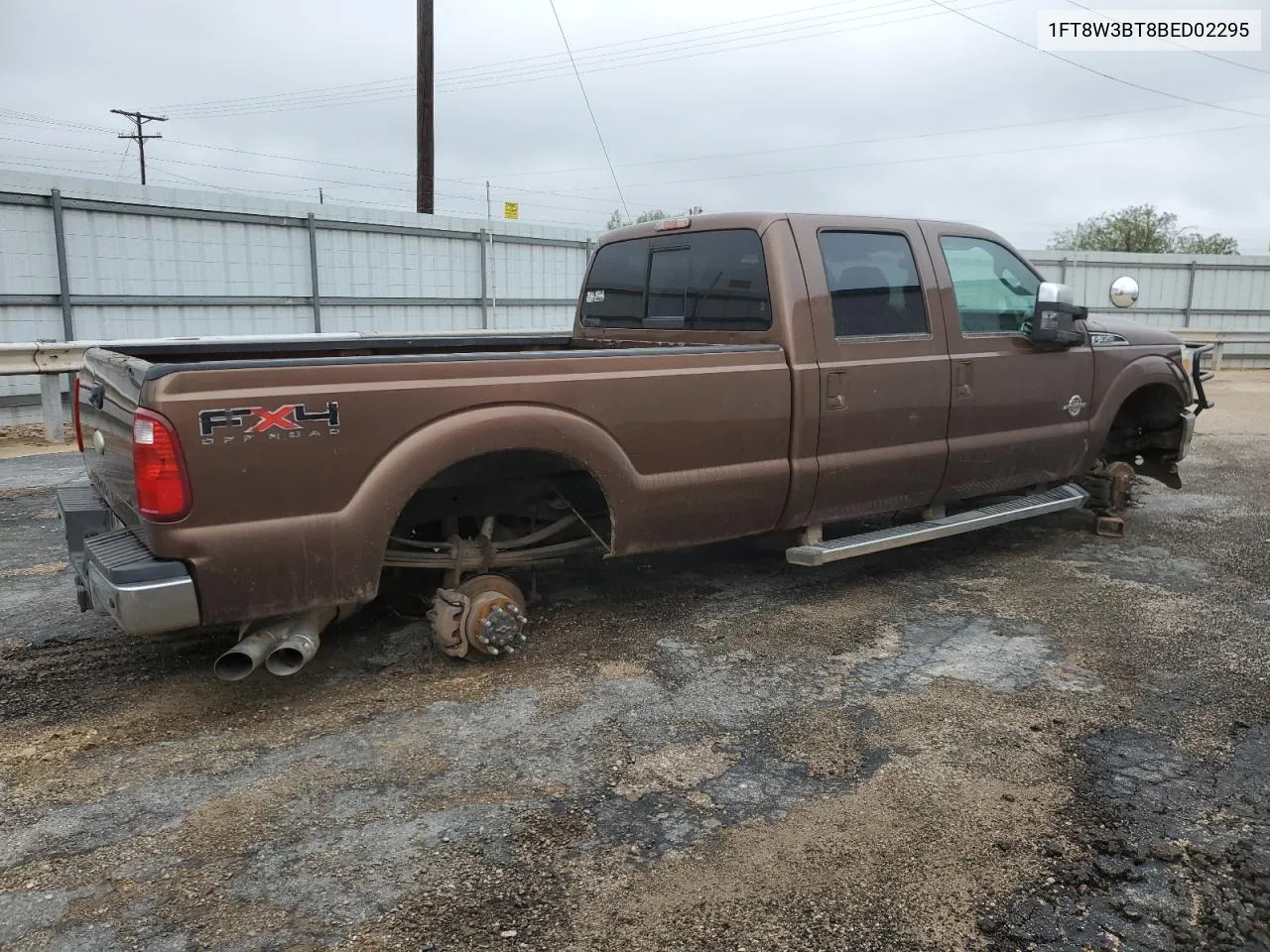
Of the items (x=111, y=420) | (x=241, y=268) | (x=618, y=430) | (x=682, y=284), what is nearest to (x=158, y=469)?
(x=111, y=420)

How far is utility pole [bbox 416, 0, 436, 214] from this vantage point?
1612cm

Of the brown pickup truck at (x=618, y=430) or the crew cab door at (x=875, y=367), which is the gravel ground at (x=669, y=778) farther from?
the crew cab door at (x=875, y=367)

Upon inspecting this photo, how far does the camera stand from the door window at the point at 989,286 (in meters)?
5.19

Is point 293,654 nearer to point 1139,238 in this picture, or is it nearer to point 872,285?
point 872,285

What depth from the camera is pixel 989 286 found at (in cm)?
535

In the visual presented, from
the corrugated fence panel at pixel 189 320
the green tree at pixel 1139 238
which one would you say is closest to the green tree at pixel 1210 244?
the green tree at pixel 1139 238

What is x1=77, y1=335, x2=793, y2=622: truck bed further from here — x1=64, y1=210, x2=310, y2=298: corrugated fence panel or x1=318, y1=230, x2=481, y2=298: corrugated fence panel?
x1=318, y1=230, x2=481, y2=298: corrugated fence panel

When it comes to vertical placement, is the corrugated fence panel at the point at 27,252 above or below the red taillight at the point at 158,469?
above

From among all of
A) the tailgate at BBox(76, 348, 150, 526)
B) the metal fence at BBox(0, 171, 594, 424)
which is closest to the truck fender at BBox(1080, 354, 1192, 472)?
the tailgate at BBox(76, 348, 150, 526)

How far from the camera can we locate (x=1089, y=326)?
5.92 meters

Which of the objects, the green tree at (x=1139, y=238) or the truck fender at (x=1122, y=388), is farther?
the green tree at (x=1139, y=238)

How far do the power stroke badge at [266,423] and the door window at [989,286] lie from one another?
11.2 feet

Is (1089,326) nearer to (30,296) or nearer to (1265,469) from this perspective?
(1265,469)

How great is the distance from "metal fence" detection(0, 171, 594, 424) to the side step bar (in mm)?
8655
